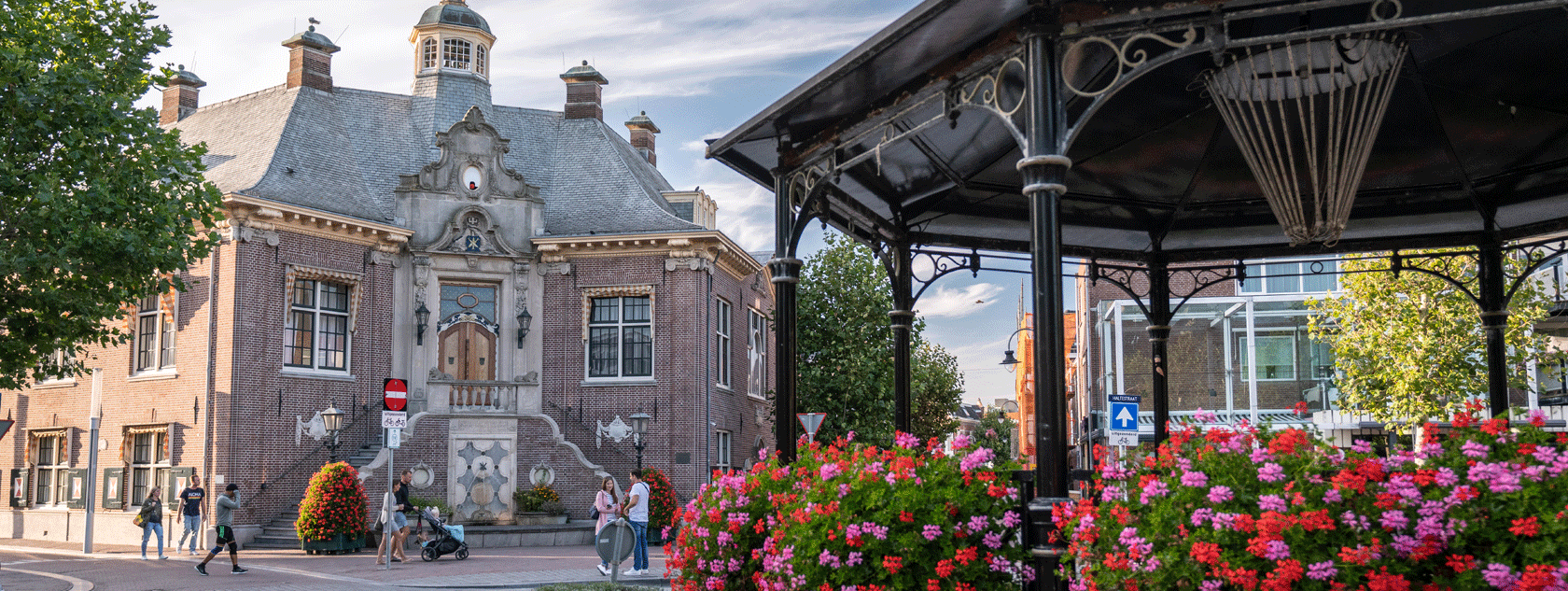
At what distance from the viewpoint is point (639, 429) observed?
93.3 ft

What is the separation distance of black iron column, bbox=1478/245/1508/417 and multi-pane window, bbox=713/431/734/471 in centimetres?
2091

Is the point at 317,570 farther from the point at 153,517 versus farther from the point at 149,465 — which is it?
the point at 149,465

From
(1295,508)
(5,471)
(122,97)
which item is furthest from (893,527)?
(5,471)

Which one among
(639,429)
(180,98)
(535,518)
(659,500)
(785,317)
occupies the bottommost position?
(535,518)

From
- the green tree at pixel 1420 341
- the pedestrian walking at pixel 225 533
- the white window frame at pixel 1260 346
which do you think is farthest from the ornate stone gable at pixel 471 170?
the white window frame at pixel 1260 346

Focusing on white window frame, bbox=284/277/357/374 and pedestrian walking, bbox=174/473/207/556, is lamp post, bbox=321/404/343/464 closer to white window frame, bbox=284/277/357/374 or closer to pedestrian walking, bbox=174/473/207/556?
white window frame, bbox=284/277/357/374

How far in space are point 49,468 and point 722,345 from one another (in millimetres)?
16694

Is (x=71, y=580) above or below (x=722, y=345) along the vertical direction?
below

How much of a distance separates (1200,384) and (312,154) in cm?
2615

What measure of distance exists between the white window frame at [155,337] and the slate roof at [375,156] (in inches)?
117

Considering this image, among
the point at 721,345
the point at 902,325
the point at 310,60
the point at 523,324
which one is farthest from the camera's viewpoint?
the point at 721,345

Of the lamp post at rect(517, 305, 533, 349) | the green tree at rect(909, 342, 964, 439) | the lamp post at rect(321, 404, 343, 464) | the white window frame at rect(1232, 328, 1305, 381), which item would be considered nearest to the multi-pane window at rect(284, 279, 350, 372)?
the lamp post at rect(321, 404, 343, 464)

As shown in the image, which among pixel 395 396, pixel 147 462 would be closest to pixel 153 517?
pixel 147 462

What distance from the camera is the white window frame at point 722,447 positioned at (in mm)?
31531
